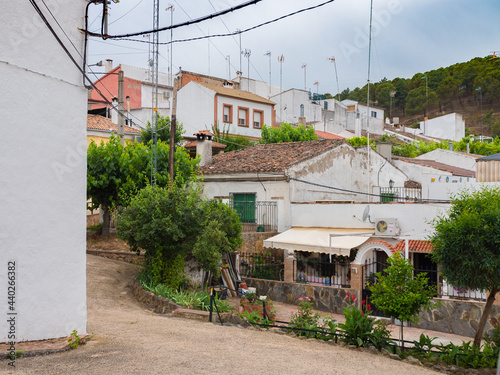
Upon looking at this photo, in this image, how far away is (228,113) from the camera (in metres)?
43.6

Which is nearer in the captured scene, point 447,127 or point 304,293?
point 304,293

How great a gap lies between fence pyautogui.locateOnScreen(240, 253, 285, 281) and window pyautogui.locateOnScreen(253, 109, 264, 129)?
83.6 ft

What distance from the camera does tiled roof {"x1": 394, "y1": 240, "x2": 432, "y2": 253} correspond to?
18.7 metres

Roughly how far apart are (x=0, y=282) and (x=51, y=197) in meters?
1.65

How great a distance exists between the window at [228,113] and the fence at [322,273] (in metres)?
24.3

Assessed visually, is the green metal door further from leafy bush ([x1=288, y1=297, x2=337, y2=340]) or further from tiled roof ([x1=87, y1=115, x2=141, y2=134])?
tiled roof ([x1=87, y1=115, x2=141, y2=134])

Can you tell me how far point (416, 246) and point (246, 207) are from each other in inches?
365

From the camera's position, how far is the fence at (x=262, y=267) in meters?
21.4

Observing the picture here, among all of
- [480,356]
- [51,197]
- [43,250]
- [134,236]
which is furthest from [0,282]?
[480,356]

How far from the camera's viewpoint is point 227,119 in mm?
43469

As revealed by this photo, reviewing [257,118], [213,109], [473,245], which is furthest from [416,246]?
[257,118]

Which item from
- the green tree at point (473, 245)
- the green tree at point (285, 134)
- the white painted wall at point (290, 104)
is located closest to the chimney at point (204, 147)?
the green tree at point (285, 134)

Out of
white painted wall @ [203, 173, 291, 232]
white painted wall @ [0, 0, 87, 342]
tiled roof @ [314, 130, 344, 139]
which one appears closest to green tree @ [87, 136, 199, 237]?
white painted wall @ [203, 173, 291, 232]

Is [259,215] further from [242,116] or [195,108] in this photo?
[242,116]
